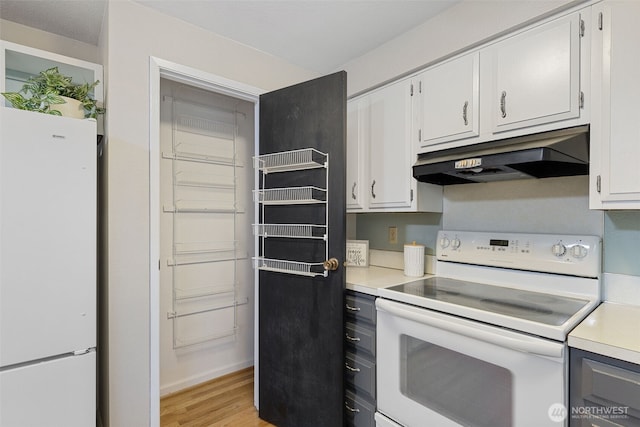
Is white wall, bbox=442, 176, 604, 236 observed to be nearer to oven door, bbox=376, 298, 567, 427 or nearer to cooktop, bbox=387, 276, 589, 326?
cooktop, bbox=387, 276, 589, 326

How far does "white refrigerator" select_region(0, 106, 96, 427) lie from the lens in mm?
1282

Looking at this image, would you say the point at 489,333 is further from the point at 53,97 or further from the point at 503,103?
the point at 53,97

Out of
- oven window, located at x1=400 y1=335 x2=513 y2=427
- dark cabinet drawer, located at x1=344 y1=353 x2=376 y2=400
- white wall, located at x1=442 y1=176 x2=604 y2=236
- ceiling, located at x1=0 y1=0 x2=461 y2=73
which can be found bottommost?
dark cabinet drawer, located at x1=344 y1=353 x2=376 y2=400

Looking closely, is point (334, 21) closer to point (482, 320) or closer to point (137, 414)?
point (482, 320)

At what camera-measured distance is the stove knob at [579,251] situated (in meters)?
1.43

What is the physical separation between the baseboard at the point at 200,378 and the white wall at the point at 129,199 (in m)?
0.71

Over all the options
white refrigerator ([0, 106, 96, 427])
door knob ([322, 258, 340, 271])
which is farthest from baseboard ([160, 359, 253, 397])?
door knob ([322, 258, 340, 271])

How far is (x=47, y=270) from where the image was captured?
1.36 metres

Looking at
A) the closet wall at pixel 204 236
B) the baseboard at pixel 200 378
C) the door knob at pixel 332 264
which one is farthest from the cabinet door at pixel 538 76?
the baseboard at pixel 200 378

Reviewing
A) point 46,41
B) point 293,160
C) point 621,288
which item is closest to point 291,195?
point 293,160

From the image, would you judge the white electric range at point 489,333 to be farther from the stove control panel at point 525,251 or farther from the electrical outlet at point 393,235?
the electrical outlet at point 393,235

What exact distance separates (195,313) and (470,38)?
2568mm

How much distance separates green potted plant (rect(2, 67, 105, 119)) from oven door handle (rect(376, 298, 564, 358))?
1795 mm

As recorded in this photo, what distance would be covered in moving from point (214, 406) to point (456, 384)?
5.54 ft
